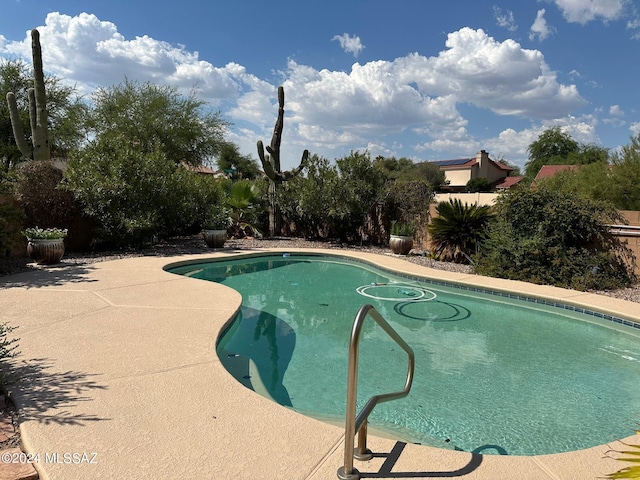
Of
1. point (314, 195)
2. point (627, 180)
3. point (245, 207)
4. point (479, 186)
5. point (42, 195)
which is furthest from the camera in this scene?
point (479, 186)

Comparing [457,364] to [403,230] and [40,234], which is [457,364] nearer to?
[403,230]

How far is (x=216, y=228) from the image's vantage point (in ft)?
44.0

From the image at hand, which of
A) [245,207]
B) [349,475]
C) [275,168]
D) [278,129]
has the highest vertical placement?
[278,129]

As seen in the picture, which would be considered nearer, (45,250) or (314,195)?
(45,250)

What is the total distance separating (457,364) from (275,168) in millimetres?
13518

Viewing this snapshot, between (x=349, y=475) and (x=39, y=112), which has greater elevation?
(x=39, y=112)

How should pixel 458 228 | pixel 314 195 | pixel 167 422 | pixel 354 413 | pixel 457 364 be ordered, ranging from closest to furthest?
pixel 354 413, pixel 167 422, pixel 457 364, pixel 458 228, pixel 314 195

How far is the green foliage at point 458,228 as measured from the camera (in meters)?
11.3

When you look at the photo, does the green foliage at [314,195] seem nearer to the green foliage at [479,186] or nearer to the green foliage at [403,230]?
the green foliage at [403,230]

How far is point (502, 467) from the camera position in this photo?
2.57m

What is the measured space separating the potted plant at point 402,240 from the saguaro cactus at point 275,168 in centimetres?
557

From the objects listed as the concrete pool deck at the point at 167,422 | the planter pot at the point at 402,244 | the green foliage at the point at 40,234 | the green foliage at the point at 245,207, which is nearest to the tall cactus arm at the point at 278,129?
the green foliage at the point at 245,207

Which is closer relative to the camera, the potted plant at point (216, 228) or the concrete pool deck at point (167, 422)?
the concrete pool deck at point (167, 422)

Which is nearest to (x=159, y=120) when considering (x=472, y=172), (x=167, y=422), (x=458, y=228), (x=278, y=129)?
(x=278, y=129)
